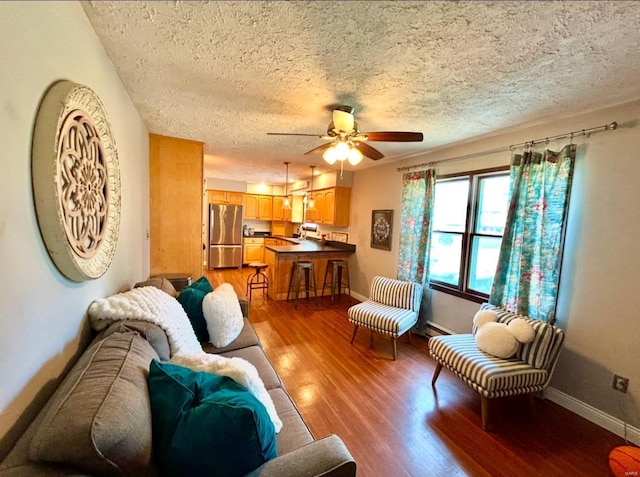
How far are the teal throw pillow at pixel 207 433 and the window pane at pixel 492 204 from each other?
2.86 m

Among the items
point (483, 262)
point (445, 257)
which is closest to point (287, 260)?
point (445, 257)

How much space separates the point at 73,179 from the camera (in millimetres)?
1056

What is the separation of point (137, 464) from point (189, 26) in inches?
69.7

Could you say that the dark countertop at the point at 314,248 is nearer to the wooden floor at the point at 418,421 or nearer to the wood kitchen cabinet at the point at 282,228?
the wooden floor at the point at 418,421

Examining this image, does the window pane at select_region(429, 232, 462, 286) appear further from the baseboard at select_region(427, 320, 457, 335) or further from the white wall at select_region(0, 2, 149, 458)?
A: the white wall at select_region(0, 2, 149, 458)

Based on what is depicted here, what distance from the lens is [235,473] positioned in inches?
33.2

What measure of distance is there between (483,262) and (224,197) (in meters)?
5.98

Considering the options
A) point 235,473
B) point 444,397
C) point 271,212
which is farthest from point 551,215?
point 271,212

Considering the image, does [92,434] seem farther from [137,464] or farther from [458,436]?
[458,436]

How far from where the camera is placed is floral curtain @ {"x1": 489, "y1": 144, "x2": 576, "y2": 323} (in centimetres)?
219

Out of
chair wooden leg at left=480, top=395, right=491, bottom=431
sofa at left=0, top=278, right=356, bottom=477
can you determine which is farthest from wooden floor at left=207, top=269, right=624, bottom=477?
sofa at left=0, top=278, right=356, bottom=477

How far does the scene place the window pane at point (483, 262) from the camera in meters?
2.84

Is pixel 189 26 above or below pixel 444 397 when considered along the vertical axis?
above

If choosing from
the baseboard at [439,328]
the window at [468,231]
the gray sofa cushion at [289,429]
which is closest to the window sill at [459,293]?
the window at [468,231]
